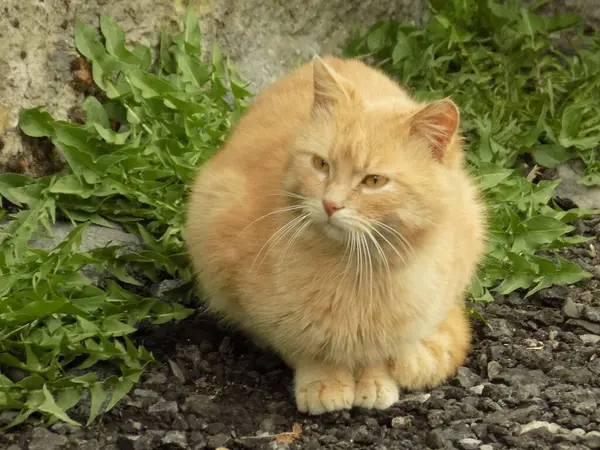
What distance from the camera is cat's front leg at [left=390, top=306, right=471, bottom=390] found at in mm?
3369

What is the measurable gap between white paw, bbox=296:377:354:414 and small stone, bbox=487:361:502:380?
1.86ft

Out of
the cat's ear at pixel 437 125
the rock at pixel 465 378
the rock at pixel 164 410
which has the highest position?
the cat's ear at pixel 437 125

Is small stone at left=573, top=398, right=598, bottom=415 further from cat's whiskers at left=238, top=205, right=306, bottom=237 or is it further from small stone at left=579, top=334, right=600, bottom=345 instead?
cat's whiskers at left=238, top=205, right=306, bottom=237

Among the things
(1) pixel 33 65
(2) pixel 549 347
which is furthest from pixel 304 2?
(2) pixel 549 347

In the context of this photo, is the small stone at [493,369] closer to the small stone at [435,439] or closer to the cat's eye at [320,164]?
the small stone at [435,439]

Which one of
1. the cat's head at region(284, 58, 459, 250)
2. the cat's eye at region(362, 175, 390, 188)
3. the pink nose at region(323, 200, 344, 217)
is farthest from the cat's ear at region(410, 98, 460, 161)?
the pink nose at region(323, 200, 344, 217)

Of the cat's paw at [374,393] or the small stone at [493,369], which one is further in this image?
the small stone at [493,369]

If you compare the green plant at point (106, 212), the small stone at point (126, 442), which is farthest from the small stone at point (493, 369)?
the small stone at point (126, 442)

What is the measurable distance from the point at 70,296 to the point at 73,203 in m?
0.60

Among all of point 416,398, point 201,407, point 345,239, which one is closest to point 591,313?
point 416,398

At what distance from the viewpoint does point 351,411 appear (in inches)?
129

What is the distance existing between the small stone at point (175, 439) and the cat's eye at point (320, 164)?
99 cm

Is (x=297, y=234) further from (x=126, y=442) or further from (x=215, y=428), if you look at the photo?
(x=126, y=442)

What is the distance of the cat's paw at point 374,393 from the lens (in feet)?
10.7
